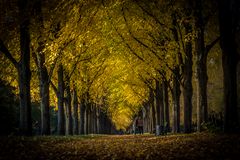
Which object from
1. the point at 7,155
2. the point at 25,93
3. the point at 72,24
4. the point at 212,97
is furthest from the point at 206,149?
the point at 212,97

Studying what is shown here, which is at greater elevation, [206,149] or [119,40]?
[119,40]

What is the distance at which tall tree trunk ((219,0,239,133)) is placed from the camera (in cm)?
1409

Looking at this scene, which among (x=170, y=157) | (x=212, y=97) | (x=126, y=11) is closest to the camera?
(x=170, y=157)

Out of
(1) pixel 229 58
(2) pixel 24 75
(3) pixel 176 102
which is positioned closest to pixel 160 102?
(3) pixel 176 102

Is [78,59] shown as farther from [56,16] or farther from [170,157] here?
[170,157]

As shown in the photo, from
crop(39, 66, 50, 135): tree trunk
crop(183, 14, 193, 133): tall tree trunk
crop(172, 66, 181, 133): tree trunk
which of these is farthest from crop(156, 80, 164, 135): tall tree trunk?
crop(39, 66, 50, 135): tree trunk

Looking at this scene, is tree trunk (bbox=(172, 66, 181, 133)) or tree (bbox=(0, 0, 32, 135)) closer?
tree (bbox=(0, 0, 32, 135))

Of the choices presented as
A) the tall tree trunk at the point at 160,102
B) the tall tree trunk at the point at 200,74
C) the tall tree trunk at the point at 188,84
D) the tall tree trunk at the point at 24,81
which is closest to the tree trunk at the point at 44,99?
the tall tree trunk at the point at 24,81

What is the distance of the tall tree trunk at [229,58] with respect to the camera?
14.1m

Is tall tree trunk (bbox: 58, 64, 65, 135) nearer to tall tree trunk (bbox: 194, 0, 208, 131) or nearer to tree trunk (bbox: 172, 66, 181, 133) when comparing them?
tree trunk (bbox: 172, 66, 181, 133)

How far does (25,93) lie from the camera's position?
1847 centimetres

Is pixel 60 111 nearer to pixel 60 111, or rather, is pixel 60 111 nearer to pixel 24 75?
pixel 60 111

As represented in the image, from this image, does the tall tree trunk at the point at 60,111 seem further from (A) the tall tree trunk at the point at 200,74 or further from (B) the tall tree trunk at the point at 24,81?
(A) the tall tree trunk at the point at 200,74

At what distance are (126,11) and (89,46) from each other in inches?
271
